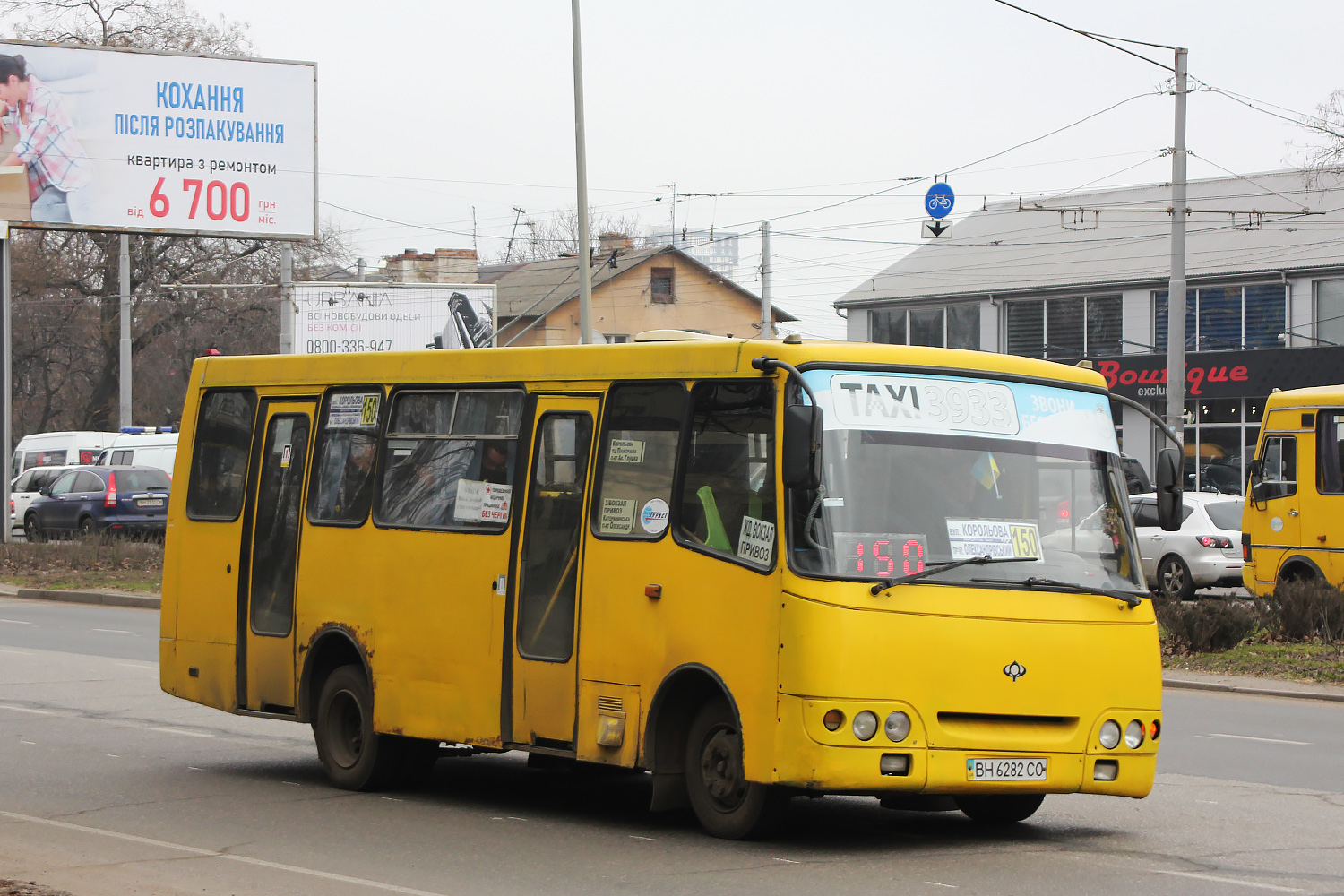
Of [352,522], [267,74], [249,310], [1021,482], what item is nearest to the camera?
[1021,482]

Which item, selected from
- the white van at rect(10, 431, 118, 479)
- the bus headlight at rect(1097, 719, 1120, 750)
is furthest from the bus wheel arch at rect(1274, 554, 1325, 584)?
the white van at rect(10, 431, 118, 479)

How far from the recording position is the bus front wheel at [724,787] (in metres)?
8.23

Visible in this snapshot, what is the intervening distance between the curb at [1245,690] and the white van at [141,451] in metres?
31.6

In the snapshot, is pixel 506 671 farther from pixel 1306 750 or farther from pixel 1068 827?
pixel 1306 750

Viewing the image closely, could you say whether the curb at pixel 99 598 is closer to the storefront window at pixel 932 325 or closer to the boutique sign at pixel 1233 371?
the boutique sign at pixel 1233 371

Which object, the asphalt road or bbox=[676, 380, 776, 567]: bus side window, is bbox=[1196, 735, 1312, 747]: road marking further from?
bbox=[676, 380, 776, 567]: bus side window

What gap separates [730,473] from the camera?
8.52 metres

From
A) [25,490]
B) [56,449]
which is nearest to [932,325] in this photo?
[25,490]

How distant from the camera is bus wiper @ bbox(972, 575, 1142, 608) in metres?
8.21

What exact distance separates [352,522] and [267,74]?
28.8m

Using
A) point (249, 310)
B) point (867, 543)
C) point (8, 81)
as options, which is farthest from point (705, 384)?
point (249, 310)

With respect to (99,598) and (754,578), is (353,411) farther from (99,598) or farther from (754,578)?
(99,598)

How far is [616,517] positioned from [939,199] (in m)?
29.3

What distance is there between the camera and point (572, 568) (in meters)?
9.20
